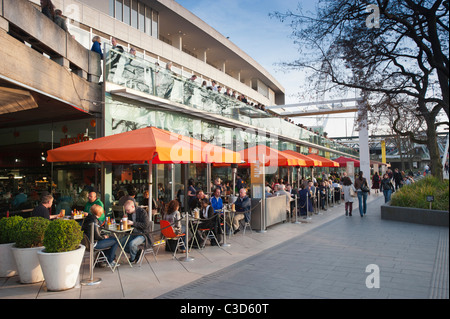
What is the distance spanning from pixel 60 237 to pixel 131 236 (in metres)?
1.81

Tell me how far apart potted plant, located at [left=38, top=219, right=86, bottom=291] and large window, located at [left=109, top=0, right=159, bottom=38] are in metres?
18.6

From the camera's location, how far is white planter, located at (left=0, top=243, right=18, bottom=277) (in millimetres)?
5879

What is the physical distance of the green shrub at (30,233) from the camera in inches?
221

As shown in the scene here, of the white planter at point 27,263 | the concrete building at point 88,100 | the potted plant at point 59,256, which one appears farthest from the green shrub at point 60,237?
the concrete building at point 88,100

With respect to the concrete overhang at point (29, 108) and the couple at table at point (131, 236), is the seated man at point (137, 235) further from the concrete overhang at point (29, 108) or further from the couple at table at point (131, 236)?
the concrete overhang at point (29, 108)

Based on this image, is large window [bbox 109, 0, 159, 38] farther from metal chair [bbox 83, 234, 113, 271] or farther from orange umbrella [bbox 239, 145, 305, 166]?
metal chair [bbox 83, 234, 113, 271]

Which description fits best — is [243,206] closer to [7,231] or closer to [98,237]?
[98,237]

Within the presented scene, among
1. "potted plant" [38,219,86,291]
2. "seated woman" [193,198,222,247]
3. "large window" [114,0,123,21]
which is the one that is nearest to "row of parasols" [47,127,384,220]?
"seated woman" [193,198,222,247]

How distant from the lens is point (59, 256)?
5.15 meters

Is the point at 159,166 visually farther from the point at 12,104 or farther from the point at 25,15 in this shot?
the point at 25,15

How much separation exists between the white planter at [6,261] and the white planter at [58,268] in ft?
3.63

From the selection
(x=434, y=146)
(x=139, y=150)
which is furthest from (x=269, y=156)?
(x=434, y=146)
